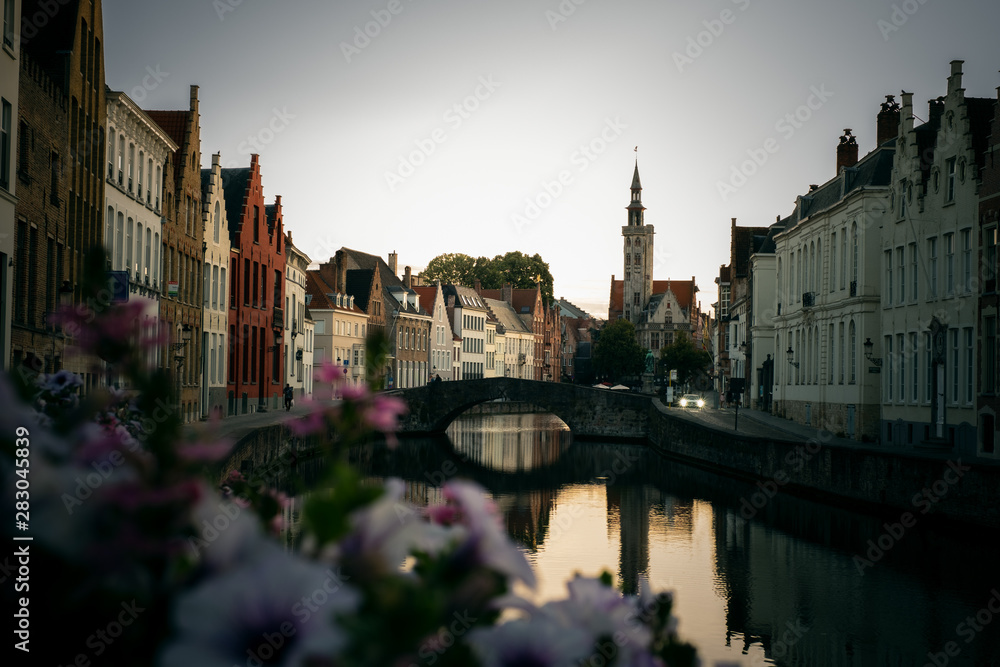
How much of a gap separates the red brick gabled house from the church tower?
95632 mm

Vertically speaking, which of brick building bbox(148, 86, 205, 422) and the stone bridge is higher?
brick building bbox(148, 86, 205, 422)

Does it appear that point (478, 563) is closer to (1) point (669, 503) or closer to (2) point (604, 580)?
(2) point (604, 580)

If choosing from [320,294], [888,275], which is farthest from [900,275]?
[320,294]

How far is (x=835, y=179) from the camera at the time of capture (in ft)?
136

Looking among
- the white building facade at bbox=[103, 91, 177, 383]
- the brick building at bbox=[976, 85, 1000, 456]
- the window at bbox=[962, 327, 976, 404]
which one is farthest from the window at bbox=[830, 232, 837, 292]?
the white building facade at bbox=[103, 91, 177, 383]

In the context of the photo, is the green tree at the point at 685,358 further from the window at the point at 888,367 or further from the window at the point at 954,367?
the window at the point at 954,367

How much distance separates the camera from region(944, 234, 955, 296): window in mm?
29656

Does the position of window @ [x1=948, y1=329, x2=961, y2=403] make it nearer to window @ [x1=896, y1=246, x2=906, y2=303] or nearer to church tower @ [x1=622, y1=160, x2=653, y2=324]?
window @ [x1=896, y1=246, x2=906, y2=303]

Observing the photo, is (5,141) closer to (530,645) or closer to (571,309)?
(530,645)

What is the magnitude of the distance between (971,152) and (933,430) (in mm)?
7255

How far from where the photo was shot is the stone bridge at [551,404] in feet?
186

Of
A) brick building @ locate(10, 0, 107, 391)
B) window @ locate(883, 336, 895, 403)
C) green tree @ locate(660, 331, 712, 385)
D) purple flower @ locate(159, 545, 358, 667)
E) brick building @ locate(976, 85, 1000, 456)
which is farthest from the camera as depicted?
green tree @ locate(660, 331, 712, 385)

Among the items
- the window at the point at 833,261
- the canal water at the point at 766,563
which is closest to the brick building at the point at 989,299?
the canal water at the point at 766,563

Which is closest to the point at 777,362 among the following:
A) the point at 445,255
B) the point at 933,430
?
the point at 933,430
